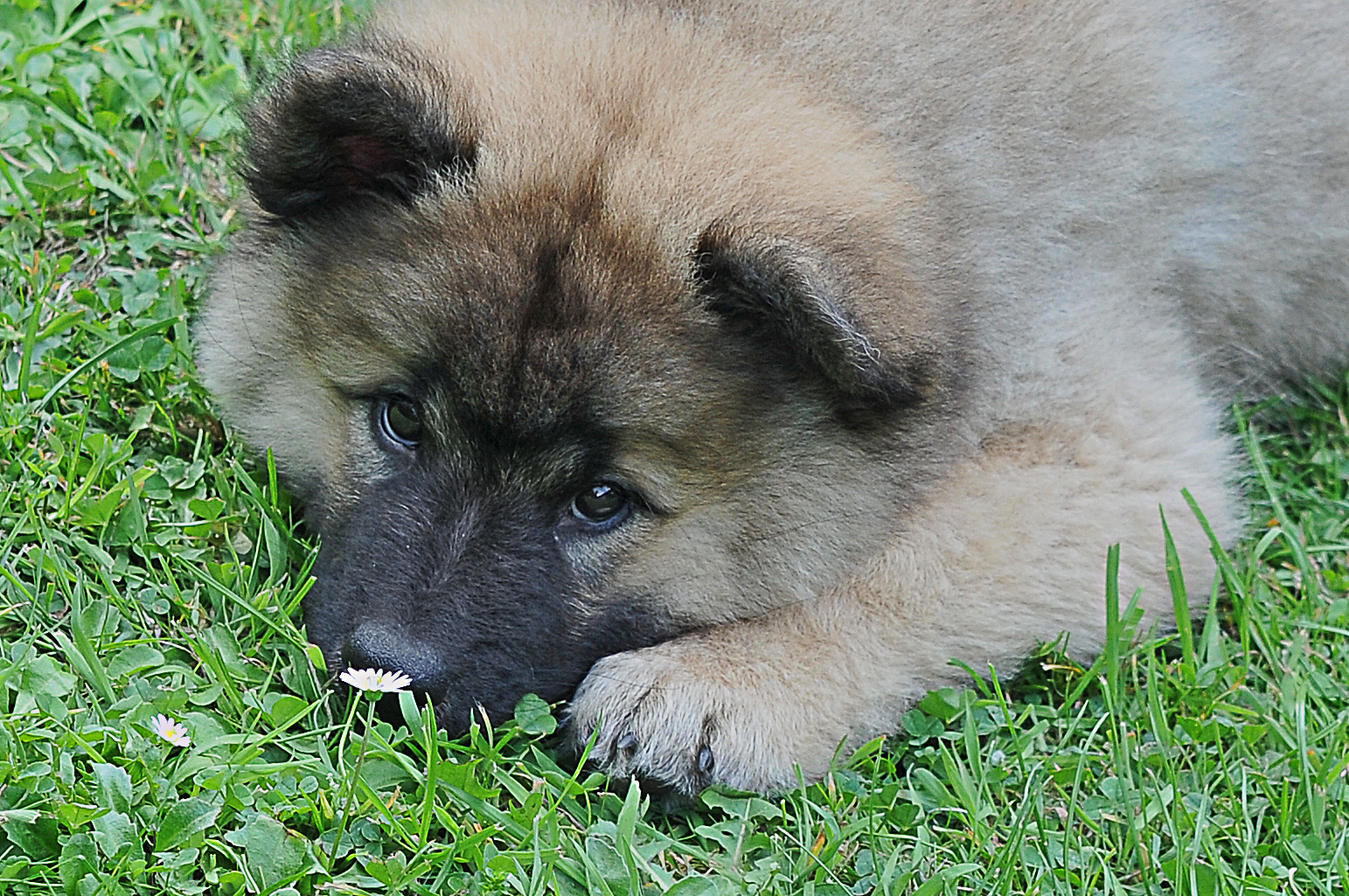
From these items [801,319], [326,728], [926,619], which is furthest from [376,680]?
[926,619]

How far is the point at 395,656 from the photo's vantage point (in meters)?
2.95

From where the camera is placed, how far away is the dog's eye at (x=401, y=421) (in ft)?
10.3

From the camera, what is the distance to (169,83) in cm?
438

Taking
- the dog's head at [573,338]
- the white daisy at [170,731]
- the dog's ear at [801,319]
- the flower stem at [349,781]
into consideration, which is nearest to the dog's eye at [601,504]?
the dog's head at [573,338]

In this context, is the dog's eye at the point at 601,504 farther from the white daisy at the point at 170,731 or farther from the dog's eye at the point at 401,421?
the white daisy at the point at 170,731

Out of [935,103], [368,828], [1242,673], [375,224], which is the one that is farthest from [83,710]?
[1242,673]

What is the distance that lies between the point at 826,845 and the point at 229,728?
44.8 inches

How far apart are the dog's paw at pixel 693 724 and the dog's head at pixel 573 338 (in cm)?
7

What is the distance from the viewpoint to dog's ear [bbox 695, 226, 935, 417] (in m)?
2.84

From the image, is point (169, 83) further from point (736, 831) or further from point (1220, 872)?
point (1220, 872)

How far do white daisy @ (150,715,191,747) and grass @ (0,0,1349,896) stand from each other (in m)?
0.03

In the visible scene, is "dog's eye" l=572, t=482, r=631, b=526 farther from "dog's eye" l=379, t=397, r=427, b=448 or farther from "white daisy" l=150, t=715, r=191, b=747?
"white daisy" l=150, t=715, r=191, b=747

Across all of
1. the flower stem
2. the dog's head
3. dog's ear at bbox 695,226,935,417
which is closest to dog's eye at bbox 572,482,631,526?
the dog's head

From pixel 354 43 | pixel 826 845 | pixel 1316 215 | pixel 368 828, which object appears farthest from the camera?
pixel 1316 215
